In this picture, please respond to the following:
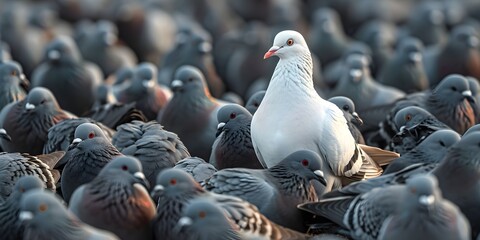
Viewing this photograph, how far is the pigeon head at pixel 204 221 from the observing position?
799 cm

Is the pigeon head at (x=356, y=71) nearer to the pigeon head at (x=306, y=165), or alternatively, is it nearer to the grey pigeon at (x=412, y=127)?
the grey pigeon at (x=412, y=127)

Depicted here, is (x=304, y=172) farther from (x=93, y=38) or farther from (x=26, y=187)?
(x=93, y=38)

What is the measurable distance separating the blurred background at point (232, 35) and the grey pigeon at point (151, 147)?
14.6 ft

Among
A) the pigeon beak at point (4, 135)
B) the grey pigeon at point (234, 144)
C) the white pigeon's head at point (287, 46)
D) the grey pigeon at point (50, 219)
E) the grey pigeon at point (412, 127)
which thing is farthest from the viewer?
the pigeon beak at point (4, 135)

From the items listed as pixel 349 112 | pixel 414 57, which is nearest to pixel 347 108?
pixel 349 112

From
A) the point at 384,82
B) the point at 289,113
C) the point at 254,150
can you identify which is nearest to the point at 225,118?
the point at 254,150

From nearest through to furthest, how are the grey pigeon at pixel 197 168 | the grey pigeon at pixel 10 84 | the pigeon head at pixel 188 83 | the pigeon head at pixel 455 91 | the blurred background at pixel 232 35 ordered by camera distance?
the grey pigeon at pixel 197 168 → the pigeon head at pixel 455 91 → the pigeon head at pixel 188 83 → the grey pigeon at pixel 10 84 → the blurred background at pixel 232 35

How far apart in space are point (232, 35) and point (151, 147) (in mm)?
13395

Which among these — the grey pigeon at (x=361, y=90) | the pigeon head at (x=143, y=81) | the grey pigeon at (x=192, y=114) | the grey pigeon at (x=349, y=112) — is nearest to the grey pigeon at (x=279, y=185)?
the grey pigeon at (x=349, y=112)

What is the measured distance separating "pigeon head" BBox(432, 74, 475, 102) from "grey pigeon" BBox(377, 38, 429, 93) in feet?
14.9

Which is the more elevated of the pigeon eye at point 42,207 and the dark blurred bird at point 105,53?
the pigeon eye at point 42,207

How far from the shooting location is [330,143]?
383 inches

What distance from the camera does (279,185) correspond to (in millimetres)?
9281

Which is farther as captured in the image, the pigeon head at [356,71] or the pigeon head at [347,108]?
the pigeon head at [356,71]
